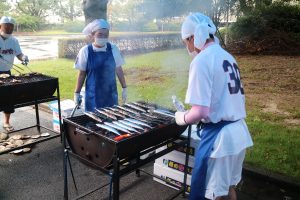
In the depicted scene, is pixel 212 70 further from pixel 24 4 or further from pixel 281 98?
pixel 24 4

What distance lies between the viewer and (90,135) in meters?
2.79

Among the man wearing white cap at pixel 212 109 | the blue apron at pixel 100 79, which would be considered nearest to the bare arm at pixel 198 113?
the man wearing white cap at pixel 212 109

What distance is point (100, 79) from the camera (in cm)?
440

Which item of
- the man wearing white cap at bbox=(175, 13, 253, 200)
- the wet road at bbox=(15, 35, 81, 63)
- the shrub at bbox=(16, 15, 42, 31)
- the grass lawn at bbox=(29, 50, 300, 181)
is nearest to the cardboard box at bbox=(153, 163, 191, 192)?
the man wearing white cap at bbox=(175, 13, 253, 200)

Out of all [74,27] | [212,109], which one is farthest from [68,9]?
[212,109]

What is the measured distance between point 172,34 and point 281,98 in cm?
1151

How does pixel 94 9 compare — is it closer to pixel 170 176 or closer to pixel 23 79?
pixel 23 79

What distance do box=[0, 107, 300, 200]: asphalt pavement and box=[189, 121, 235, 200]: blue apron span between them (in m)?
1.29

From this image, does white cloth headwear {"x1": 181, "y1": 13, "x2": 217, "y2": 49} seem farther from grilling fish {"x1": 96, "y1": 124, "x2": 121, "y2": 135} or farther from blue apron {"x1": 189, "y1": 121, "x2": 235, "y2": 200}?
grilling fish {"x1": 96, "y1": 124, "x2": 121, "y2": 135}

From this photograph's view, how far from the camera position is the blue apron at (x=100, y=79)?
4.30 metres

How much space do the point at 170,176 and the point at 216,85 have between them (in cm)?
200

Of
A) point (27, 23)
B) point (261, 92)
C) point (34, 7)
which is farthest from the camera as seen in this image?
point (34, 7)

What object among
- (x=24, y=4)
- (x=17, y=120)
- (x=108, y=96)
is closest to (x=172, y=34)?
(x=17, y=120)

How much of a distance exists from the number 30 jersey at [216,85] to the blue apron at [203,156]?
3.9 inches
